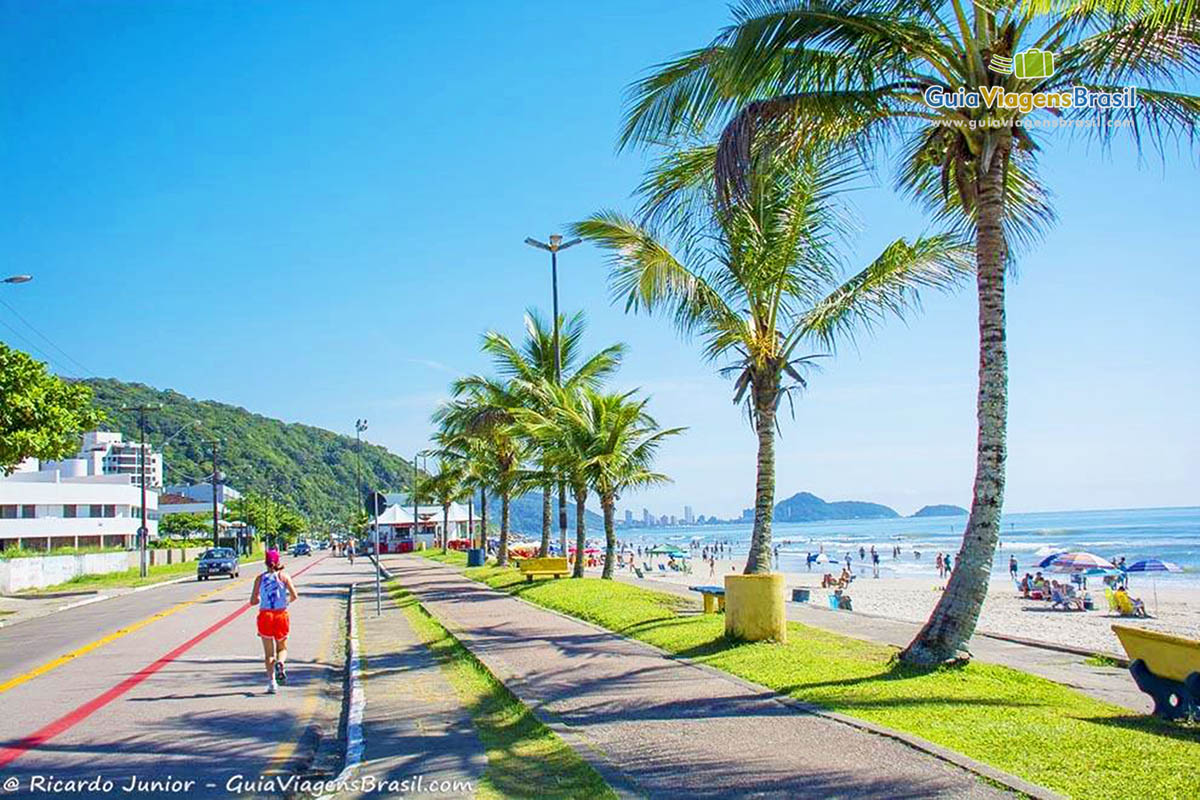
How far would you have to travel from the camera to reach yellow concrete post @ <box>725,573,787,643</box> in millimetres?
12164

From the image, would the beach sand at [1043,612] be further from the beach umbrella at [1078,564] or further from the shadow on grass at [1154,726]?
the shadow on grass at [1154,726]

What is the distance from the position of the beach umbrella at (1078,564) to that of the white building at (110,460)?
49.6 meters

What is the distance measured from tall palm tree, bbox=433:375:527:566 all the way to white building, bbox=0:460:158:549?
31.5 m

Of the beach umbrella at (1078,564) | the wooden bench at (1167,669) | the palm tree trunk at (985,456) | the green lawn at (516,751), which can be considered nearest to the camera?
the green lawn at (516,751)

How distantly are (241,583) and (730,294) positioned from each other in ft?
92.8

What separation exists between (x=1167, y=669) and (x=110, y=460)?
169136 mm

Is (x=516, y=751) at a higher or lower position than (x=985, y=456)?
lower

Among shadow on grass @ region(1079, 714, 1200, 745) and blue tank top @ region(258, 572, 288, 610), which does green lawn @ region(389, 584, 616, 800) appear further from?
shadow on grass @ region(1079, 714, 1200, 745)

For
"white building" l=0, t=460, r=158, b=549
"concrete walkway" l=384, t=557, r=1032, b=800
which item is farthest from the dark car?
"concrete walkway" l=384, t=557, r=1032, b=800

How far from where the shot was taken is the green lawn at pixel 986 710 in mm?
6004

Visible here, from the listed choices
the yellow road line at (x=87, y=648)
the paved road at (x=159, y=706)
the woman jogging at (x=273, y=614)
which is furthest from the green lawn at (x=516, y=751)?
the yellow road line at (x=87, y=648)

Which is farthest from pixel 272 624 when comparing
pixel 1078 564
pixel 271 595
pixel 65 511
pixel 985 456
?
pixel 65 511

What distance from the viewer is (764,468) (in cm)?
1459
